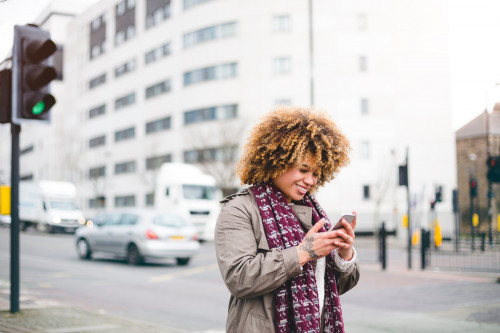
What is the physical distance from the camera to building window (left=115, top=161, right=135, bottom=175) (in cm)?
5103

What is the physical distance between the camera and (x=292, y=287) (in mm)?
2451

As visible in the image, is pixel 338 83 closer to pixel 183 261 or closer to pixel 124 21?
pixel 183 261

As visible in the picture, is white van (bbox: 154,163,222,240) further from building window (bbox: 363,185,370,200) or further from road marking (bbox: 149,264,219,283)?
building window (bbox: 363,185,370,200)

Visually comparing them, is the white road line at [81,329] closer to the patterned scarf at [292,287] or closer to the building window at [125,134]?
the patterned scarf at [292,287]

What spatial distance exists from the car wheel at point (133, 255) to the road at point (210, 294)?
30cm

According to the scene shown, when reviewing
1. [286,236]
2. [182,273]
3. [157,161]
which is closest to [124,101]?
[157,161]

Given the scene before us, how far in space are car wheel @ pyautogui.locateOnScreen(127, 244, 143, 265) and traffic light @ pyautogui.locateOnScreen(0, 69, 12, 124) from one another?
29.2 feet

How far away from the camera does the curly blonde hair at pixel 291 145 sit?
104 inches

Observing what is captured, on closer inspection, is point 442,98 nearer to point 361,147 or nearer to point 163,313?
point 361,147

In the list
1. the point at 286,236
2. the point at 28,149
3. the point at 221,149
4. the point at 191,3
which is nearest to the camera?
the point at 286,236

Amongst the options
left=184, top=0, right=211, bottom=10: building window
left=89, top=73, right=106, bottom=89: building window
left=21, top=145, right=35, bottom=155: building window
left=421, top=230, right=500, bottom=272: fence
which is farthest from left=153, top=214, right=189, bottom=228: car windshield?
left=21, top=145, right=35, bottom=155: building window

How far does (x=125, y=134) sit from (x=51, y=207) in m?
18.6

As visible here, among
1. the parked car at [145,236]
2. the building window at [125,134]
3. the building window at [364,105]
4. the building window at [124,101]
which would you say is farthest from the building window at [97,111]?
the parked car at [145,236]

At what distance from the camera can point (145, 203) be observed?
47.8 metres
